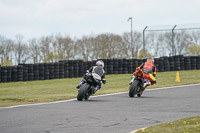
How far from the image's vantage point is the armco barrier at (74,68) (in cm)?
2770

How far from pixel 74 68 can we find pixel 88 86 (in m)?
14.7

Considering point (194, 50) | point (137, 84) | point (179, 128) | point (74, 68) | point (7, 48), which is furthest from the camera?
point (7, 48)

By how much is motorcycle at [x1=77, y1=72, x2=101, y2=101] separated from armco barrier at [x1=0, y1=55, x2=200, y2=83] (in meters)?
13.4

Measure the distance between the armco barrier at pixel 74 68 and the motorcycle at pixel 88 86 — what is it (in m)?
13.4

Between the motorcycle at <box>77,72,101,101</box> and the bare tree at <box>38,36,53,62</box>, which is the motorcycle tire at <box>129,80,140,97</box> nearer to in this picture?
the motorcycle at <box>77,72,101,101</box>

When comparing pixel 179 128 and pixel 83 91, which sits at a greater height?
pixel 83 91

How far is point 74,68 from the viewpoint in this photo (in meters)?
29.3

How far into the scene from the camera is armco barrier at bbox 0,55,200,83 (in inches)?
1091

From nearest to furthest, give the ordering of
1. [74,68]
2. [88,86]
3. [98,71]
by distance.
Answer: [88,86] → [98,71] → [74,68]

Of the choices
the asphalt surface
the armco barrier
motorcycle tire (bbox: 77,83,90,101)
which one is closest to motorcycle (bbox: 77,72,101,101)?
motorcycle tire (bbox: 77,83,90,101)

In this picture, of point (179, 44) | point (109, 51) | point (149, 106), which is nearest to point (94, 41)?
point (109, 51)

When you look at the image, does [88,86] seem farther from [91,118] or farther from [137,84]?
[91,118]

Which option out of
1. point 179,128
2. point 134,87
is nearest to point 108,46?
point 134,87

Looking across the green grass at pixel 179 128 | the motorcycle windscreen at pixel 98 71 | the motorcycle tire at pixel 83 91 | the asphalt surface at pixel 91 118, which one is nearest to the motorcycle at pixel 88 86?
the motorcycle tire at pixel 83 91
